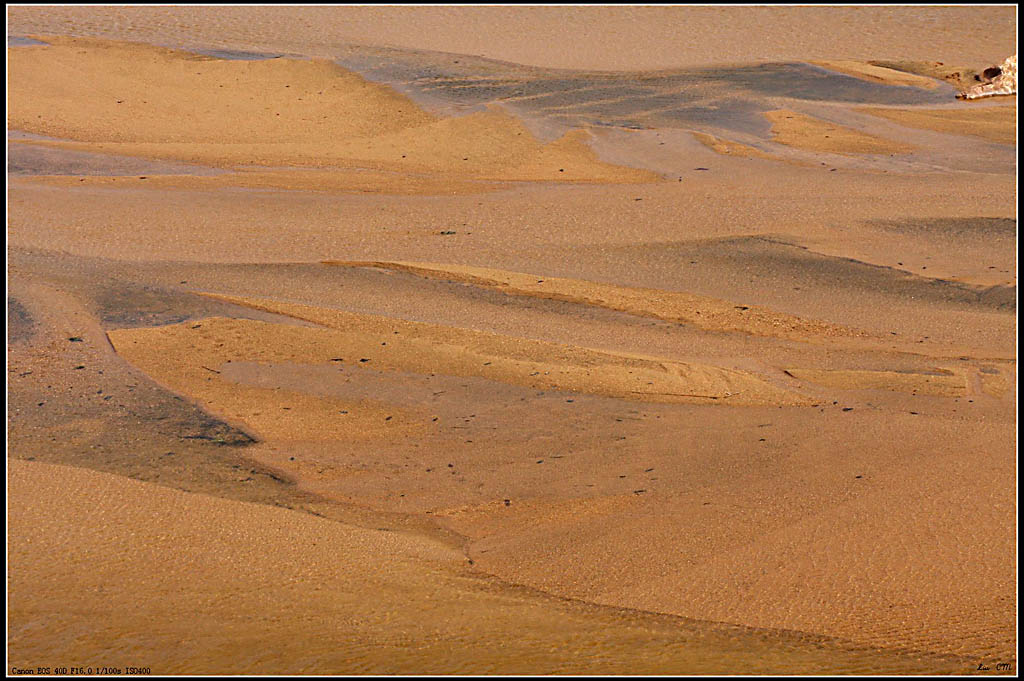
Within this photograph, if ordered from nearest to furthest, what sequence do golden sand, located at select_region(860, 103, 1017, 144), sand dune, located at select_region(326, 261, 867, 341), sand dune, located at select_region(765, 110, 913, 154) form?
1. sand dune, located at select_region(326, 261, 867, 341)
2. sand dune, located at select_region(765, 110, 913, 154)
3. golden sand, located at select_region(860, 103, 1017, 144)

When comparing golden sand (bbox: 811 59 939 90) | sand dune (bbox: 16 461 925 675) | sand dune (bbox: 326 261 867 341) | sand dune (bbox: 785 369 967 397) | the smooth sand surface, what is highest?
the smooth sand surface

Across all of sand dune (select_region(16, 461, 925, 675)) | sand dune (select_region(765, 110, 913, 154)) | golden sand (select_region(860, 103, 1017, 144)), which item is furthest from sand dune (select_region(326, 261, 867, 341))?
golden sand (select_region(860, 103, 1017, 144))

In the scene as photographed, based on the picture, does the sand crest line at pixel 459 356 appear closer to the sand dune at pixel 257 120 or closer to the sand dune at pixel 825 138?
the sand dune at pixel 257 120

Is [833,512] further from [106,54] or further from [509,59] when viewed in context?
[106,54]

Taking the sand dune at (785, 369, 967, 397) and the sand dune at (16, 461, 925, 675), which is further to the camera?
the sand dune at (785, 369, 967, 397)

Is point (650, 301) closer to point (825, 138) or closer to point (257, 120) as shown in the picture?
point (825, 138)

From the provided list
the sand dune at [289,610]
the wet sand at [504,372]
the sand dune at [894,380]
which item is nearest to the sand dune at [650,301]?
the wet sand at [504,372]

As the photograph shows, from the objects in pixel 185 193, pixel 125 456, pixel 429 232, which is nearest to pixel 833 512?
pixel 125 456

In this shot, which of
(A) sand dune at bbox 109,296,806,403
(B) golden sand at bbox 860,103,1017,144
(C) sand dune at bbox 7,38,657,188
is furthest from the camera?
(B) golden sand at bbox 860,103,1017,144

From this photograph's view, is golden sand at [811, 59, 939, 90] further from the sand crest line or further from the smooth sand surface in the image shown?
the sand crest line
